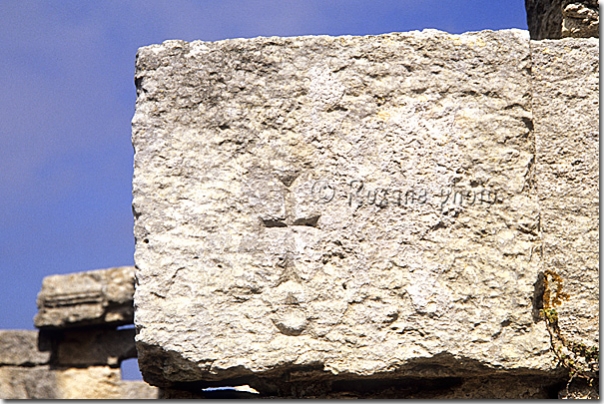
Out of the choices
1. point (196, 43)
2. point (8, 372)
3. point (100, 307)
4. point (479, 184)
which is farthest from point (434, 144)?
point (8, 372)

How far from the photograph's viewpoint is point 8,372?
28.3 feet

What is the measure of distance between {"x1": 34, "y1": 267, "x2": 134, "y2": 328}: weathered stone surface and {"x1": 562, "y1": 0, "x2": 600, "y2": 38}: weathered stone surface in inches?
212

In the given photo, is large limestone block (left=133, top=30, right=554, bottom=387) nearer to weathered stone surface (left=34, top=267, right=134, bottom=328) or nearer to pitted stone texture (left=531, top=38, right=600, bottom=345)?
pitted stone texture (left=531, top=38, right=600, bottom=345)

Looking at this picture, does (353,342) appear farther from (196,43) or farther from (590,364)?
(196,43)

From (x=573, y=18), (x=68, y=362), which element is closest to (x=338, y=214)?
(x=573, y=18)

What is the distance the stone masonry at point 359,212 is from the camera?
2.10m

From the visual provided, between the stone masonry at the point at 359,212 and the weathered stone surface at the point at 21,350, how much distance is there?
268 inches

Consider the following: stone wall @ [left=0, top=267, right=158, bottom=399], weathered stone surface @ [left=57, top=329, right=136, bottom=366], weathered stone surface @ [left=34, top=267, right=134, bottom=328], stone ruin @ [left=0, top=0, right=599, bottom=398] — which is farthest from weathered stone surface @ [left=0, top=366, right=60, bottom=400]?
stone ruin @ [left=0, top=0, right=599, bottom=398]

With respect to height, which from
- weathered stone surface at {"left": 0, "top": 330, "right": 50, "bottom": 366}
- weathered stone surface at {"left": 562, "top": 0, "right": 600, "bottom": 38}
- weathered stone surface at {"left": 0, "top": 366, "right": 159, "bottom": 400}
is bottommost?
weathered stone surface at {"left": 0, "top": 366, "right": 159, "bottom": 400}

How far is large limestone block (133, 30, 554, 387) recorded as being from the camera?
210cm

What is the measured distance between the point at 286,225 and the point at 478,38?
2.50 feet

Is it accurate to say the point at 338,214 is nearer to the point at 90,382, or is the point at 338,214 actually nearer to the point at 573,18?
the point at 573,18

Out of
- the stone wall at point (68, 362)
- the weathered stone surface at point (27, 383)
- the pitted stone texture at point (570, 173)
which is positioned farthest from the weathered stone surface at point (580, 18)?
→ the weathered stone surface at point (27, 383)

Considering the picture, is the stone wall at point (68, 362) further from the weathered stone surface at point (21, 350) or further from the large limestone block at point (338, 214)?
the large limestone block at point (338, 214)
